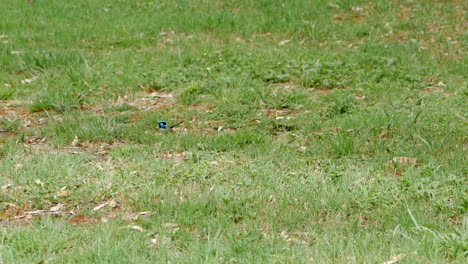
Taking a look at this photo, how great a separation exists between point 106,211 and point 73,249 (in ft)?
2.51

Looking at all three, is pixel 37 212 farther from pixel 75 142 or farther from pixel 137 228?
pixel 75 142

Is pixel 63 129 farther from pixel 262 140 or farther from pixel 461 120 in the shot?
pixel 461 120

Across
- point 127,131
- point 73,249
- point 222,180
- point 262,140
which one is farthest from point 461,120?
point 73,249

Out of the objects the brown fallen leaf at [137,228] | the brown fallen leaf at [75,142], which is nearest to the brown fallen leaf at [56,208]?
the brown fallen leaf at [137,228]

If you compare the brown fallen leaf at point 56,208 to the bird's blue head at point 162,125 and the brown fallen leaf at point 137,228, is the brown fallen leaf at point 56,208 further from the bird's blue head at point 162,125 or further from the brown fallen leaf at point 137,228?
the bird's blue head at point 162,125

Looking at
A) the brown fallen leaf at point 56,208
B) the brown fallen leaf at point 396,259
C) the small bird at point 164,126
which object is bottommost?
the small bird at point 164,126

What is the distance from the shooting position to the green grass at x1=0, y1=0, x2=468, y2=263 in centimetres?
430

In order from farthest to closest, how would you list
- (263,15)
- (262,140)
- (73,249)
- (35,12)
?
(35,12), (263,15), (262,140), (73,249)

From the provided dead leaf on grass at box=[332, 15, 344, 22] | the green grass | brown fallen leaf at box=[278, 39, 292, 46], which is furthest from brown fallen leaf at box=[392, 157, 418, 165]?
dead leaf on grass at box=[332, 15, 344, 22]

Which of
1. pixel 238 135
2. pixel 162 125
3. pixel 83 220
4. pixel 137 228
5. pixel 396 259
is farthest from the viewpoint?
pixel 162 125

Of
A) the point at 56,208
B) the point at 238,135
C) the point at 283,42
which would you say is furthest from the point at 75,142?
the point at 283,42

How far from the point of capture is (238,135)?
6.63m

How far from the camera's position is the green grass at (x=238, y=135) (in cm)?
430

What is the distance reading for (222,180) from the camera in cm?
543
